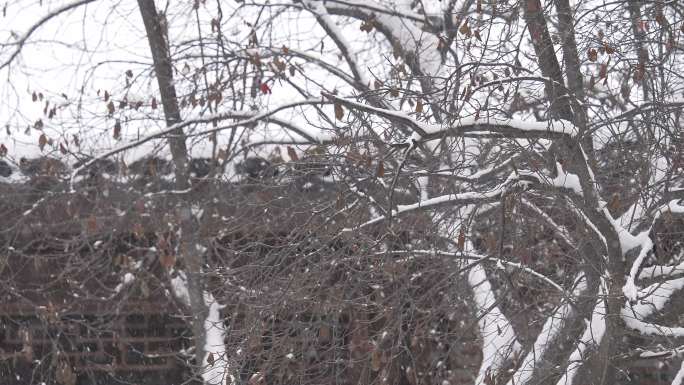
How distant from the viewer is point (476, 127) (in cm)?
416

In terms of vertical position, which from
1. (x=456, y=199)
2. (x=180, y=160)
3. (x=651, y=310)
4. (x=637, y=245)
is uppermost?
(x=180, y=160)

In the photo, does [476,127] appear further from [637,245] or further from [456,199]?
[637,245]

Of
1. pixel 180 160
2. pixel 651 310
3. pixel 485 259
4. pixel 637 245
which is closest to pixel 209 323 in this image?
pixel 180 160

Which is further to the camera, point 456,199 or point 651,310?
point 651,310

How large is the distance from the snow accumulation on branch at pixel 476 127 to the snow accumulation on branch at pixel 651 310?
82cm

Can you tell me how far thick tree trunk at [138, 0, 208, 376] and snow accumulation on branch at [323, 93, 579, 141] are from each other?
2.49 metres

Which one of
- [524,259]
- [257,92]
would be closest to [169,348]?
[257,92]

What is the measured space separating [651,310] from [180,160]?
347 cm

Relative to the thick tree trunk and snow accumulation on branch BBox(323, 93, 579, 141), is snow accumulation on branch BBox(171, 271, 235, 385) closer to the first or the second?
the thick tree trunk

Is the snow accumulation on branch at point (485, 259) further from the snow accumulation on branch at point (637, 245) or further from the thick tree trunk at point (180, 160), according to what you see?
the thick tree trunk at point (180, 160)

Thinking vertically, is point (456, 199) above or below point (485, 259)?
above

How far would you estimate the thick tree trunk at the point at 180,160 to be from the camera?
21.3ft

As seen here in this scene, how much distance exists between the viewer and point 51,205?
6879 mm

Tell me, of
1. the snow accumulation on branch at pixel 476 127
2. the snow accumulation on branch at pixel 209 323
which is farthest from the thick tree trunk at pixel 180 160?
the snow accumulation on branch at pixel 476 127
